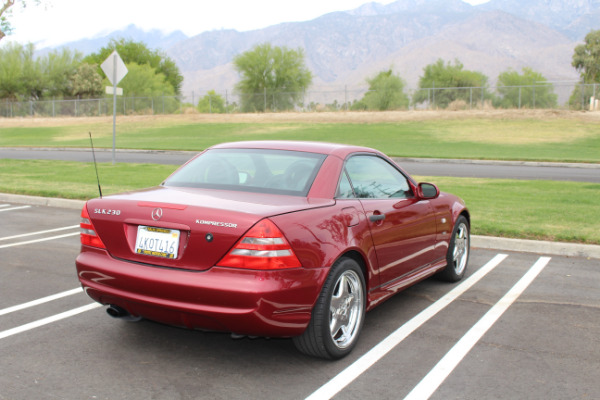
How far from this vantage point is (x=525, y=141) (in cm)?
3288

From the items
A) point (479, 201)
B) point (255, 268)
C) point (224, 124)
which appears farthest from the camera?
point (224, 124)

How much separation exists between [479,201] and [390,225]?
7.06 m

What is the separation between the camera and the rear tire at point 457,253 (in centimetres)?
633

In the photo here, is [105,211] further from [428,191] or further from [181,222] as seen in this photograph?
[428,191]

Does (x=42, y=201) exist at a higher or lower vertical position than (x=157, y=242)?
lower

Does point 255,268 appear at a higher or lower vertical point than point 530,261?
higher

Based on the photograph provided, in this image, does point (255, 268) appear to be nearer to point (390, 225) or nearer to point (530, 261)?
point (390, 225)

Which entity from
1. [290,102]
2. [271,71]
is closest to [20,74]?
[271,71]

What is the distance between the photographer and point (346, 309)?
14.4 ft

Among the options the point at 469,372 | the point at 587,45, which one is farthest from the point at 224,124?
the point at 587,45

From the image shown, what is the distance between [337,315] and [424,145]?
2826 centimetres

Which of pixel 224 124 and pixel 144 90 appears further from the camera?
pixel 144 90

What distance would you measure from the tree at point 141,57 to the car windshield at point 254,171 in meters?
96.2

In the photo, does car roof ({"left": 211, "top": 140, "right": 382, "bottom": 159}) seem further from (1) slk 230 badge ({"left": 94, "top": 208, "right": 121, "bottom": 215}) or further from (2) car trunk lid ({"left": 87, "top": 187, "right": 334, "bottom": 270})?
(1) slk 230 badge ({"left": 94, "top": 208, "right": 121, "bottom": 215})
